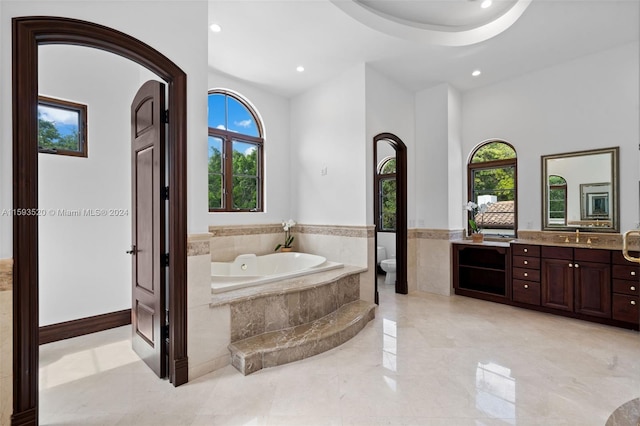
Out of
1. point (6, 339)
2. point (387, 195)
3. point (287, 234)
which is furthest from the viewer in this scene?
point (387, 195)

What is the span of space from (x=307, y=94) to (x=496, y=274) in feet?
12.2

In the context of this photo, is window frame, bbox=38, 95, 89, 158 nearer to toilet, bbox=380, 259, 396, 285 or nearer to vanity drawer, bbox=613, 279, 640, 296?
toilet, bbox=380, 259, 396, 285

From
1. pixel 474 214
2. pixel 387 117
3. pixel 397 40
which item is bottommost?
pixel 474 214

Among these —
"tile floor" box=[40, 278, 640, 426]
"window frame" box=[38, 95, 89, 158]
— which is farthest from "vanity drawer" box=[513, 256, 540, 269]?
"window frame" box=[38, 95, 89, 158]

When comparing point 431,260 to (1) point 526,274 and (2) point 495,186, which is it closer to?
(1) point 526,274

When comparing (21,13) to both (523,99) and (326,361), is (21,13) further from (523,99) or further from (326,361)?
(523,99)

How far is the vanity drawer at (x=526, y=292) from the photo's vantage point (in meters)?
3.62

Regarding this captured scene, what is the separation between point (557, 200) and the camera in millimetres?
3910

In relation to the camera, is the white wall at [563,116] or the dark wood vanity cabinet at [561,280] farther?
the white wall at [563,116]

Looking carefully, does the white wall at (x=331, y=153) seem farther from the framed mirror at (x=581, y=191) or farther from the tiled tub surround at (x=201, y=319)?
the framed mirror at (x=581, y=191)

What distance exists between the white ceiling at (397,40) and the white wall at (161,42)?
25.5 inches

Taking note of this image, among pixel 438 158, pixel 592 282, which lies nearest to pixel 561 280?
pixel 592 282

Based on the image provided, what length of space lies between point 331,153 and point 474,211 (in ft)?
7.86

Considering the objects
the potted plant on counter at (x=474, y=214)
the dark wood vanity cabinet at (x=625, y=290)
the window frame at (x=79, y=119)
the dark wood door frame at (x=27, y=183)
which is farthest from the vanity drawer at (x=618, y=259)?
the window frame at (x=79, y=119)
